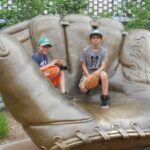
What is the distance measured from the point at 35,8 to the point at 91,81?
3.32m

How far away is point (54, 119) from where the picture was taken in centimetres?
248

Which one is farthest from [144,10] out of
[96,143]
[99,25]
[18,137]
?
[96,143]

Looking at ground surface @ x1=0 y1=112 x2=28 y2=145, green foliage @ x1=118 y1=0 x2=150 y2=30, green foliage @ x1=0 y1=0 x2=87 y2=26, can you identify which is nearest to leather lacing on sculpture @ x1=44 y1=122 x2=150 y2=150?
ground surface @ x1=0 y1=112 x2=28 y2=145

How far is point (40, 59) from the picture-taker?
10.9ft

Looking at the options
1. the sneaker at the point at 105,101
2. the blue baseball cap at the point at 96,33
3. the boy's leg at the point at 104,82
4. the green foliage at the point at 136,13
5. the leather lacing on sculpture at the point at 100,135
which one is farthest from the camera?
the green foliage at the point at 136,13

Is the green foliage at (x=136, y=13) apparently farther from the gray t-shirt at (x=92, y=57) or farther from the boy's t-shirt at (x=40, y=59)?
the boy's t-shirt at (x=40, y=59)

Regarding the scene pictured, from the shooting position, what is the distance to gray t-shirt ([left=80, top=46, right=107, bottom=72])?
3359 millimetres

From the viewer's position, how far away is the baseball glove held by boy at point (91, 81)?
10.5 ft

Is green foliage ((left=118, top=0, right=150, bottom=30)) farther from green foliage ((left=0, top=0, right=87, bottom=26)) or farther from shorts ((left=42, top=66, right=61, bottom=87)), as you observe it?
shorts ((left=42, top=66, right=61, bottom=87))

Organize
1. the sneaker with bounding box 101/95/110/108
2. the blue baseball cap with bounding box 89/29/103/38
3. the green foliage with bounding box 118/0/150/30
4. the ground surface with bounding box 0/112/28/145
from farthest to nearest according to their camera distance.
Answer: the green foliage with bounding box 118/0/150/30
the ground surface with bounding box 0/112/28/145
the blue baseball cap with bounding box 89/29/103/38
the sneaker with bounding box 101/95/110/108

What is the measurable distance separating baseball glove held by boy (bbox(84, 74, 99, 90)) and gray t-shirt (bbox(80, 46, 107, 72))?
0.52 ft

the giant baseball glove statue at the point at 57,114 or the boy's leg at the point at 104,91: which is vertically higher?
the giant baseball glove statue at the point at 57,114

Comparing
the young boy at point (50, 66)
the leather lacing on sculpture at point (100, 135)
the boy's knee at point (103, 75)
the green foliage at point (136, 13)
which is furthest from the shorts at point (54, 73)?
the green foliage at point (136, 13)

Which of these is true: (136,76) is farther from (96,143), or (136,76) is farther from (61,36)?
(96,143)
